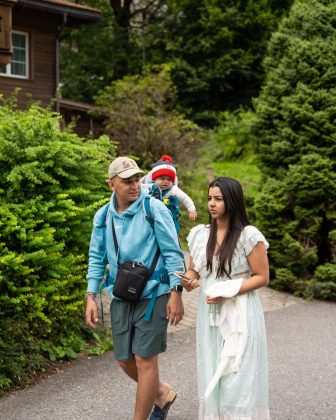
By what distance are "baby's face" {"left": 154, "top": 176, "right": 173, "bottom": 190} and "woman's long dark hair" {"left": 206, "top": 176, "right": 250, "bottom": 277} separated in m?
3.17

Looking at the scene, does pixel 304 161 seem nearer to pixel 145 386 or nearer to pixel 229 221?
pixel 229 221

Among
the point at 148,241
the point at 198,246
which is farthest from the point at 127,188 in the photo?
the point at 198,246

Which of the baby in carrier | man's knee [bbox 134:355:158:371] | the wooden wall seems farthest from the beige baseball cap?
the wooden wall

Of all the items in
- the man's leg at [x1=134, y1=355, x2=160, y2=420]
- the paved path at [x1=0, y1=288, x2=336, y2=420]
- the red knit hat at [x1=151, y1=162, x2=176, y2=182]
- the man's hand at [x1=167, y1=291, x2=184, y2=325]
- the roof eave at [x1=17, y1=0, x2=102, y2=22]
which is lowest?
the paved path at [x1=0, y1=288, x2=336, y2=420]

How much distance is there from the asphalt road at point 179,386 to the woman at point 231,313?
3.48ft

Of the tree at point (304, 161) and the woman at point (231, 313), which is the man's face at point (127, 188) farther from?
the tree at point (304, 161)

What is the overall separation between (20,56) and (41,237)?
55.6 feet

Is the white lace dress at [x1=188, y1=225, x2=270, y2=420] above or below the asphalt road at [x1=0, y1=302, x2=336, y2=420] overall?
above

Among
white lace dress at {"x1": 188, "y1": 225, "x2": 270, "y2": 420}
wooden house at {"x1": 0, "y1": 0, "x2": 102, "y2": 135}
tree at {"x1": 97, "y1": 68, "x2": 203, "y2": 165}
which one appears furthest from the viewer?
wooden house at {"x1": 0, "y1": 0, "x2": 102, "y2": 135}

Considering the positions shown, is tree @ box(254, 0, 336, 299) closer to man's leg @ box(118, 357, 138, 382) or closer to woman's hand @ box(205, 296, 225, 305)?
man's leg @ box(118, 357, 138, 382)

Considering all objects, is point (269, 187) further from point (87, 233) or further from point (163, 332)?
point (163, 332)

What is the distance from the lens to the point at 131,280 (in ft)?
13.6

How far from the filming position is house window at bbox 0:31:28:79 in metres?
21.4

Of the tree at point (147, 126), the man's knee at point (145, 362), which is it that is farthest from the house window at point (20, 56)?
the man's knee at point (145, 362)
